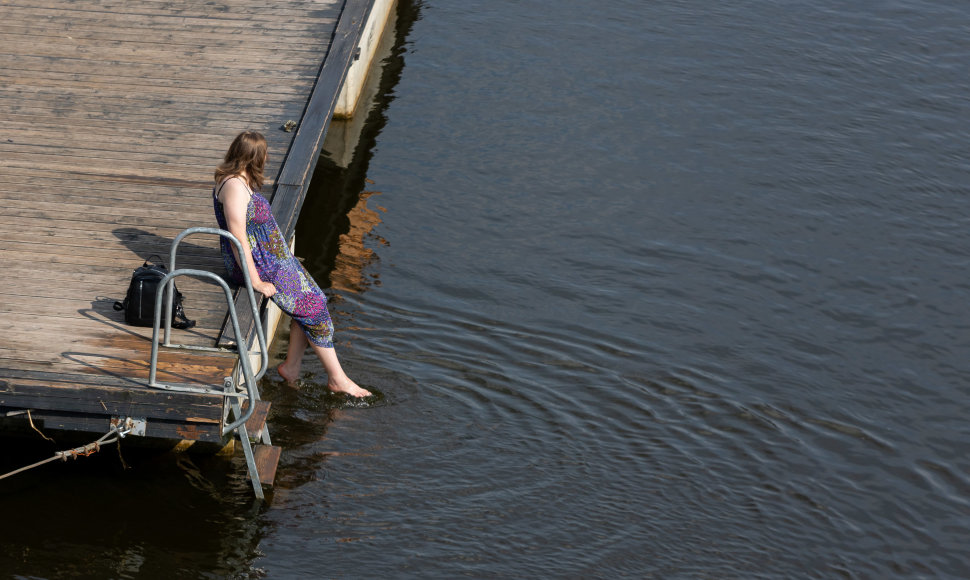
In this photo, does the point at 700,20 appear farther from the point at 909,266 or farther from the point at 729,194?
the point at 909,266

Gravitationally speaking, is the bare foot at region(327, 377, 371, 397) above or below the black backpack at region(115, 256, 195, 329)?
below

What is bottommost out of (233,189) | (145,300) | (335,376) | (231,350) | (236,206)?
(335,376)

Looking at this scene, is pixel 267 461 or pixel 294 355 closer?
pixel 267 461

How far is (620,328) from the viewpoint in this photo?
927cm

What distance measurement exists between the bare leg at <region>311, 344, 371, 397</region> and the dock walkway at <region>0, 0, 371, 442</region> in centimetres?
90

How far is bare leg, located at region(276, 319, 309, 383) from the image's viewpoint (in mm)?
7914

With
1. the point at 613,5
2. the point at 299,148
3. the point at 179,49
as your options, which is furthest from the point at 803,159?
the point at 179,49

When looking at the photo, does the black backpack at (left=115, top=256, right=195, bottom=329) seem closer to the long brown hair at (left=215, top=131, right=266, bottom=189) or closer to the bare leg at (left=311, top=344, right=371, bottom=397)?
→ the long brown hair at (left=215, top=131, right=266, bottom=189)

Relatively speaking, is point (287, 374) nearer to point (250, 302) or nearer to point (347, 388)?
point (347, 388)

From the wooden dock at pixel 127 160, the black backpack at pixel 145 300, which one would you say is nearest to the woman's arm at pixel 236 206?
the black backpack at pixel 145 300

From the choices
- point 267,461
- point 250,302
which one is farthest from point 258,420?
point 250,302

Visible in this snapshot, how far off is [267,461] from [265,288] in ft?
3.71

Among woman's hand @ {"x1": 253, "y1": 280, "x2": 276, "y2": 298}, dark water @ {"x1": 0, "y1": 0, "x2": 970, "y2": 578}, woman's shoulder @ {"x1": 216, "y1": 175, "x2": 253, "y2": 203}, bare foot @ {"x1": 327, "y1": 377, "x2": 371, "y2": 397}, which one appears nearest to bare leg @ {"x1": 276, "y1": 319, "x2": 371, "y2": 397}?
bare foot @ {"x1": 327, "y1": 377, "x2": 371, "y2": 397}

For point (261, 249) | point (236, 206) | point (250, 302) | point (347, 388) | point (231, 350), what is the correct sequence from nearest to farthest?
point (250, 302), point (231, 350), point (236, 206), point (261, 249), point (347, 388)
